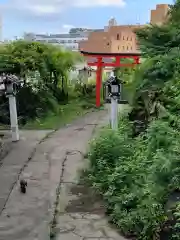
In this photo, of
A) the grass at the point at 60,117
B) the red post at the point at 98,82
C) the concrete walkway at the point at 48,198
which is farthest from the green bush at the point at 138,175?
the red post at the point at 98,82

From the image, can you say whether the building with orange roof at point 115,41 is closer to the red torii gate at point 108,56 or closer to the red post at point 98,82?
the red torii gate at point 108,56

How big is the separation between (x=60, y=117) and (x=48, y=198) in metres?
7.68

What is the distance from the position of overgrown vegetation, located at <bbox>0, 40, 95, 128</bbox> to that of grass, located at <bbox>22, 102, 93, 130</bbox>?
33 mm

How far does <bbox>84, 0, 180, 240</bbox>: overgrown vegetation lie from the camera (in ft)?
15.2

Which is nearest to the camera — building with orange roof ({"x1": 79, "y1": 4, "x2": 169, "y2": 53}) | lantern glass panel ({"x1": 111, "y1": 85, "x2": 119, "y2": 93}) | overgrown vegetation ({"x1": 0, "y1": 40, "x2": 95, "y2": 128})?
lantern glass panel ({"x1": 111, "y1": 85, "x2": 119, "y2": 93})

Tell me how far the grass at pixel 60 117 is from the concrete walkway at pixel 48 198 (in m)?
2.33

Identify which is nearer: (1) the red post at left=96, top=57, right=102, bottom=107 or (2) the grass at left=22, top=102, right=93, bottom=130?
(2) the grass at left=22, top=102, right=93, bottom=130

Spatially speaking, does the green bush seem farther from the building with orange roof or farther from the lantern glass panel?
the building with orange roof

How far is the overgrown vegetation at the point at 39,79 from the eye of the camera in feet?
44.4

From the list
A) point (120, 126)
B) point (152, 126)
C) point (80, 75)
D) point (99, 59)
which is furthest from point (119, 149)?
point (80, 75)

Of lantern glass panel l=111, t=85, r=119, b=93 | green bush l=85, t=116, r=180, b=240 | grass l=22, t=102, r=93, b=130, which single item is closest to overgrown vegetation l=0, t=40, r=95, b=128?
grass l=22, t=102, r=93, b=130

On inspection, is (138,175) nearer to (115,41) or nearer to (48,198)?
(48,198)

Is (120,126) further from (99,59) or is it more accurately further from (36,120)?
(99,59)

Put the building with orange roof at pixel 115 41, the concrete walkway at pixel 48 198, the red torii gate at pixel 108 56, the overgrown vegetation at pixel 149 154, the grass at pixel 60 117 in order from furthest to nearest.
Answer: the building with orange roof at pixel 115 41, the red torii gate at pixel 108 56, the grass at pixel 60 117, the concrete walkway at pixel 48 198, the overgrown vegetation at pixel 149 154
